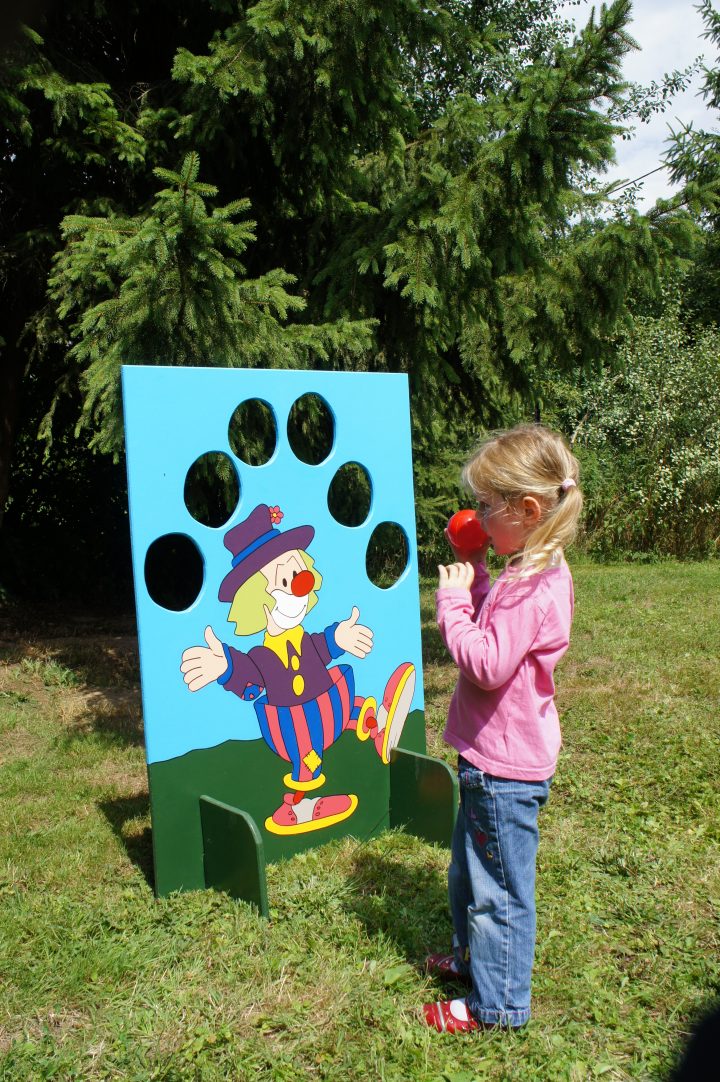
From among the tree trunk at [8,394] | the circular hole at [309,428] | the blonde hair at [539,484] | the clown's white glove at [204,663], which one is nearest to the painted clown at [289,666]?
the clown's white glove at [204,663]

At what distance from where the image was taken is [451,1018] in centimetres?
231

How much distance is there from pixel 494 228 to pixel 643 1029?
11.7ft

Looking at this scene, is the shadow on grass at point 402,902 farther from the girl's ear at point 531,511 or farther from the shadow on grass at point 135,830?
the girl's ear at point 531,511

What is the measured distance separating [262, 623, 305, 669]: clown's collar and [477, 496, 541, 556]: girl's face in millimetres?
1140

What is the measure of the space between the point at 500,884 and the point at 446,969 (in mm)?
512

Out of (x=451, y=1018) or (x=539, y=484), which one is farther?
(x=451, y=1018)

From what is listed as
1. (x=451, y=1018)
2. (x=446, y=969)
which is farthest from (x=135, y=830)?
(x=451, y=1018)

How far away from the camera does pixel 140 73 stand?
19.3 ft

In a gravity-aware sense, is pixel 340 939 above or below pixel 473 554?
below

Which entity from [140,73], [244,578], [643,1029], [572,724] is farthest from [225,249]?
[643,1029]

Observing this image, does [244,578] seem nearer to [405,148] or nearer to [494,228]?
[494,228]

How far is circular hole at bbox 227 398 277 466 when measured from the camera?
4.68 metres

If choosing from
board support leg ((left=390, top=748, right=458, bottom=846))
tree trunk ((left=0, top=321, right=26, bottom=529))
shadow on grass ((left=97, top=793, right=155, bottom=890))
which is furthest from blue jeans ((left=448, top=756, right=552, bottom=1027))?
tree trunk ((left=0, top=321, right=26, bottom=529))

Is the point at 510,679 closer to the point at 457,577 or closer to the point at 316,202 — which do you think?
the point at 457,577
